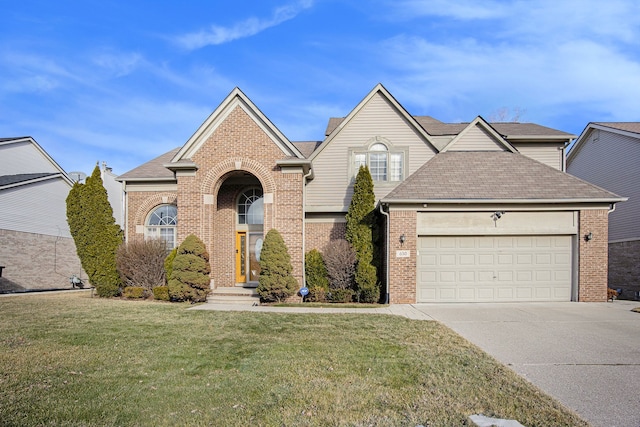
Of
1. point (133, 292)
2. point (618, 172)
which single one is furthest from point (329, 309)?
point (618, 172)

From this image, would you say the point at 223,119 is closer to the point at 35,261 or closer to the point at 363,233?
the point at 363,233

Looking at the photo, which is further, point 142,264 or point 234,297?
point 142,264

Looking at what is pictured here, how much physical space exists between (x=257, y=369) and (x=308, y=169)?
400 inches

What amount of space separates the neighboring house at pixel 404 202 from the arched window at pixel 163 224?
0.15ft

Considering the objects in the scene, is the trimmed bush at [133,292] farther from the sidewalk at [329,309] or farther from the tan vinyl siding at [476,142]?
the tan vinyl siding at [476,142]

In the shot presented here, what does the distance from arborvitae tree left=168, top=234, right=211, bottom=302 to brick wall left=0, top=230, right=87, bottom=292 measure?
11770 mm

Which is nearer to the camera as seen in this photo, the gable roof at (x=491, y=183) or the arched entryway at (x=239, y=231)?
the gable roof at (x=491, y=183)

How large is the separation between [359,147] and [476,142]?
474cm

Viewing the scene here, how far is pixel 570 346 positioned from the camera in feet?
25.1

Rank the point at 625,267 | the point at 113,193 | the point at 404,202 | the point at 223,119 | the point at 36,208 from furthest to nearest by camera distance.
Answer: the point at 113,193 → the point at 36,208 → the point at 625,267 → the point at 223,119 → the point at 404,202

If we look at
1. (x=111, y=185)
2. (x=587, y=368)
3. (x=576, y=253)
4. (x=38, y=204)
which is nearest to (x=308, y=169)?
(x=576, y=253)

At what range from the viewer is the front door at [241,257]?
1683 centimetres

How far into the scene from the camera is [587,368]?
6281mm

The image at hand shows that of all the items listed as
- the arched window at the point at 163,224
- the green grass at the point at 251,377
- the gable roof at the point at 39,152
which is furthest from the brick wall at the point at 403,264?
the gable roof at the point at 39,152
